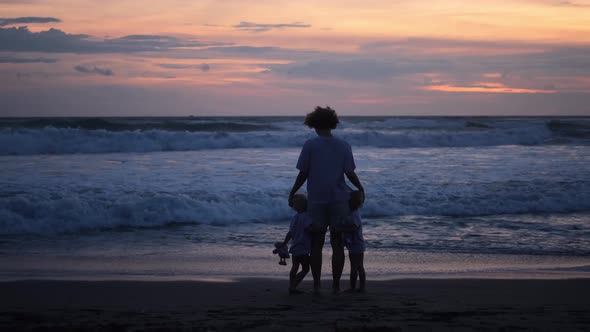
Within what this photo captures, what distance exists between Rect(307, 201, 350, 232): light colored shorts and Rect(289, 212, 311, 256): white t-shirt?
0.10 metres

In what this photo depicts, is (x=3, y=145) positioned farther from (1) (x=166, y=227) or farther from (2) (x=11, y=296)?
(2) (x=11, y=296)

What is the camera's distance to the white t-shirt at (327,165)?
5040 mm

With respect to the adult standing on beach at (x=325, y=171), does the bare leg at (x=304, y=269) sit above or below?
below

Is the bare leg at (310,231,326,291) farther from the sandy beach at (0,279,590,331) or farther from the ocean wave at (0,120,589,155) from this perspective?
the ocean wave at (0,120,589,155)

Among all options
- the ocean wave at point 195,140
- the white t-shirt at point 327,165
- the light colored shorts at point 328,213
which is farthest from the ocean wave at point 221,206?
the ocean wave at point 195,140

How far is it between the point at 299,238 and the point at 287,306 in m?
0.69

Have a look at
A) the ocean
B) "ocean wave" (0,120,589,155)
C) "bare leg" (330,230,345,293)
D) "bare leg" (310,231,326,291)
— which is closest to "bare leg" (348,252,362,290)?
"bare leg" (330,230,345,293)

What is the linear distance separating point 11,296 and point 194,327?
7.09ft

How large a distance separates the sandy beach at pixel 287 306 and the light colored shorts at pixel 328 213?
0.64 m

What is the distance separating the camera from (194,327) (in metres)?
4.07

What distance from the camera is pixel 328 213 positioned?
16.9 ft

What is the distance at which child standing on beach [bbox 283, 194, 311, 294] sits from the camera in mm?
5230

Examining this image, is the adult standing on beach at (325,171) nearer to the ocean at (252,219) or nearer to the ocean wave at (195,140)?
the ocean at (252,219)

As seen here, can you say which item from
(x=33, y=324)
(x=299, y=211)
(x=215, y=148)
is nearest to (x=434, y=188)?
Result: (x=299, y=211)
